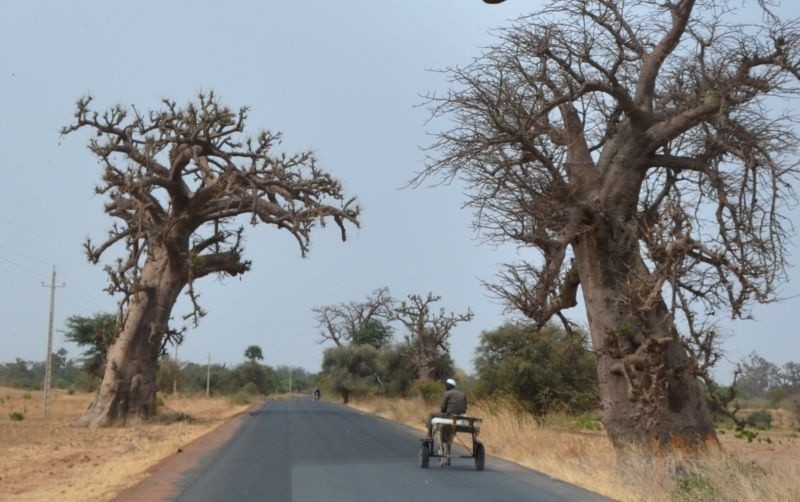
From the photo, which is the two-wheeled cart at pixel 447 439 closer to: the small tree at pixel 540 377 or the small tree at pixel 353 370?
the small tree at pixel 540 377

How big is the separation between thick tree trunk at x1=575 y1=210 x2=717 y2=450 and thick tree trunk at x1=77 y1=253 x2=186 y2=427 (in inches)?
762

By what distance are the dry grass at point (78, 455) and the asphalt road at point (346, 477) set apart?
1.15 meters

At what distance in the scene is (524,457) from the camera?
57.4ft

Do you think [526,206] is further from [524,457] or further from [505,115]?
[524,457]

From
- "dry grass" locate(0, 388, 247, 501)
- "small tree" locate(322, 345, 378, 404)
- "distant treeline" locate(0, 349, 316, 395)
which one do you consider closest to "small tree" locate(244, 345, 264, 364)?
"distant treeline" locate(0, 349, 316, 395)

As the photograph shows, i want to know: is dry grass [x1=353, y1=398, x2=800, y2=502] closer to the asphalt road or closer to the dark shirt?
the asphalt road

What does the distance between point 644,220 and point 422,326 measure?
4544 centimetres

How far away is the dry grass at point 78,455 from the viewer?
12792 millimetres

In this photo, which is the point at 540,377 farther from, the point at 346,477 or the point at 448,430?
the point at 346,477

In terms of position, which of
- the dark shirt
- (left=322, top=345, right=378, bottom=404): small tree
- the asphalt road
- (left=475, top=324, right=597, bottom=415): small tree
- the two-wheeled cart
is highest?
(left=322, top=345, right=378, bottom=404): small tree

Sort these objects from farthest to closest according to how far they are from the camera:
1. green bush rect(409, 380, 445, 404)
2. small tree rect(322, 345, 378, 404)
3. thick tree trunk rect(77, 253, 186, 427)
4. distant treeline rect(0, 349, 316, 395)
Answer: distant treeline rect(0, 349, 316, 395) < small tree rect(322, 345, 378, 404) < green bush rect(409, 380, 445, 404) < thick tree trunk rect(77, 253, 186, 427)

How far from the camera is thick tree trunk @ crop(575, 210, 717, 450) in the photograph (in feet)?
45.0

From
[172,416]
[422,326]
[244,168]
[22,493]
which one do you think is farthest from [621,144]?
[422,326]

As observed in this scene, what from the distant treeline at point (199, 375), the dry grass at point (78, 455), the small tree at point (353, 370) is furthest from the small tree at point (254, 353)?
the dry grass at point (78, 455)
